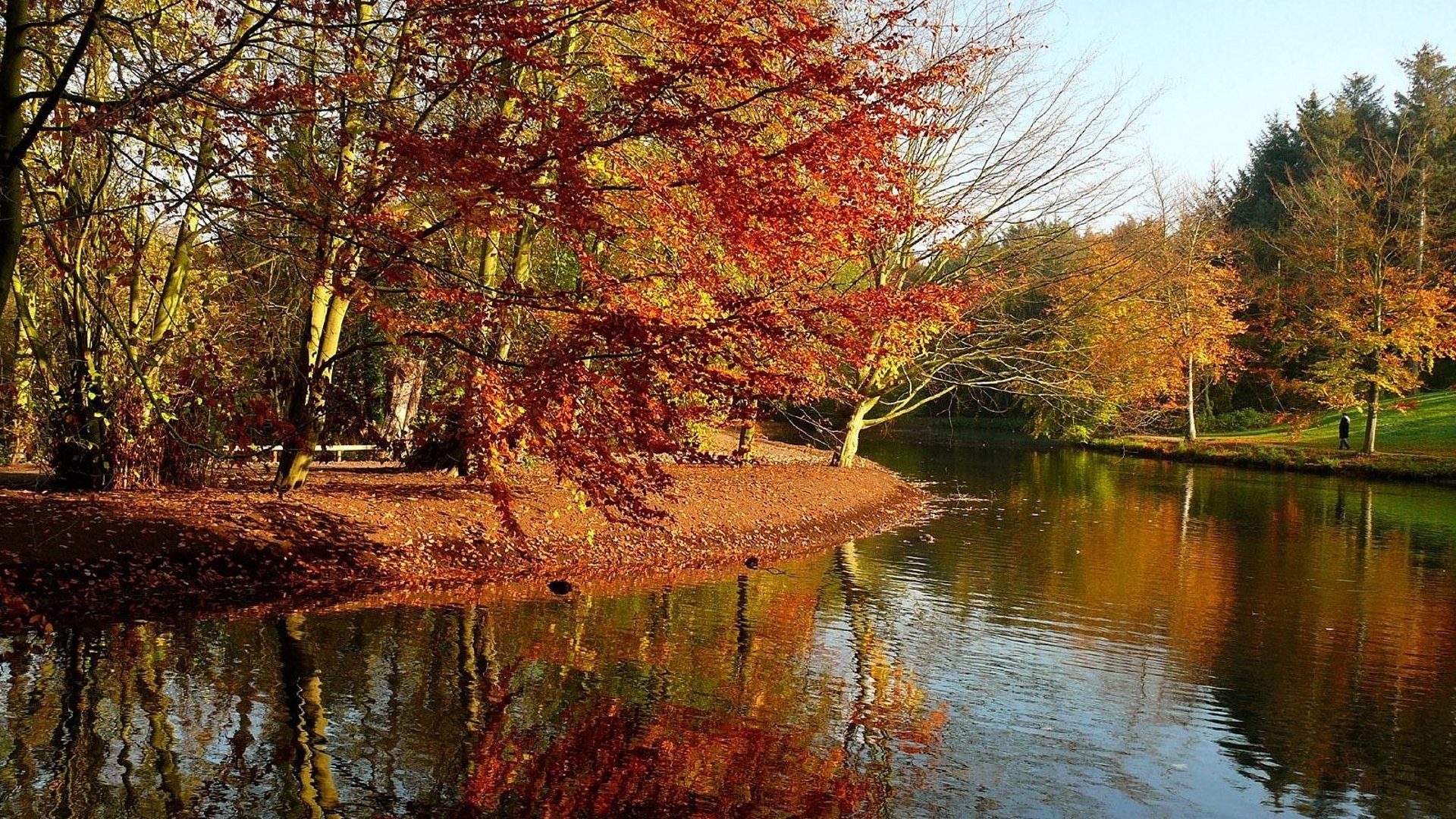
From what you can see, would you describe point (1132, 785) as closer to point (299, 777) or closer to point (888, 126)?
point (299, 777)

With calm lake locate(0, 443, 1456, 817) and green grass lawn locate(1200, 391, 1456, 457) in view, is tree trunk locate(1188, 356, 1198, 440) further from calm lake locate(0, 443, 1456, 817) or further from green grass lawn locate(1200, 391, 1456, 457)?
calm lake locate(0, 443, 1456, 817)

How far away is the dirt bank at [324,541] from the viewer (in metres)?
11.0

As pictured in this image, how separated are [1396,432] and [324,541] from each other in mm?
43238

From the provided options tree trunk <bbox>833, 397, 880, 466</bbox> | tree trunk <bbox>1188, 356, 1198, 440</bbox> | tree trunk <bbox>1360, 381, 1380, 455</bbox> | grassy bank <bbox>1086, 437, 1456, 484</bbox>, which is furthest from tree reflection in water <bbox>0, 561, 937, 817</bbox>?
tree trunk <bbox>1188, 356, 1198, 440</bbox>

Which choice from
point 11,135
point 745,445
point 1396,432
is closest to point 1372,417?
point 1396,432

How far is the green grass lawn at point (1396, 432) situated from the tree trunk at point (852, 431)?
21483 millimetres

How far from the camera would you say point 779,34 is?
31.8 ft

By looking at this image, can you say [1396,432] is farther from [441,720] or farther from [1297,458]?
[441,720]

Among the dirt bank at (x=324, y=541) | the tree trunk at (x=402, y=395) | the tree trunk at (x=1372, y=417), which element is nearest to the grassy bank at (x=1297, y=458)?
the tree trunk at (x=1372, y=417)

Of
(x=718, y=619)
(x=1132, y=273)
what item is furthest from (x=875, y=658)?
(x=1132, y=273)

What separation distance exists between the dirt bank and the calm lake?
1.08 metres

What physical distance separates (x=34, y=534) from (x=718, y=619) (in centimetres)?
714

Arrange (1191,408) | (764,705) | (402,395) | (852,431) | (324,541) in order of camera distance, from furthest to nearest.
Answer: (1191,408) < (852,431) < (402,395) < (324,541) < (764,705)

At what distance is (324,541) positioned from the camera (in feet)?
43.3
